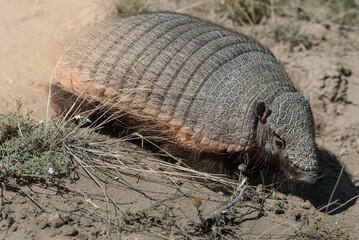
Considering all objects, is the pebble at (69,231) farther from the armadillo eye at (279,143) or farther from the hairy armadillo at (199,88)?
the armadillo eye at (279,143)

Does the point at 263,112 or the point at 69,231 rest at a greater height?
the point at 263,112

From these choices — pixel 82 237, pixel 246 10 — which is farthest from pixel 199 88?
pixel 246 10

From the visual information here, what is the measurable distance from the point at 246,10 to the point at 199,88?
3.64m

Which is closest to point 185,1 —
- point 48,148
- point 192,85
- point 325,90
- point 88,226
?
point 325,90

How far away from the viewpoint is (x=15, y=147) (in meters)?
4.29

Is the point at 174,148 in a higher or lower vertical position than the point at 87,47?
lower

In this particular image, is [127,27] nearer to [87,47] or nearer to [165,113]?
[87,47]

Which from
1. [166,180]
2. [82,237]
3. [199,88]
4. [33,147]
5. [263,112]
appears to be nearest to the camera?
[82,237]

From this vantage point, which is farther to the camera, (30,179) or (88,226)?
(30,179)

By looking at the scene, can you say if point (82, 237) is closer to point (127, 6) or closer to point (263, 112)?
point (263, 112)

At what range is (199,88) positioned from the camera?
4902 millimetres

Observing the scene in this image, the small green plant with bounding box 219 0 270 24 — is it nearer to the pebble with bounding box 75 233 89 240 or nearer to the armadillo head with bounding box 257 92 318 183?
the armadillo head with bounding box 257 92 318 183

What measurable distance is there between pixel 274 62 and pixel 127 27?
1.86m

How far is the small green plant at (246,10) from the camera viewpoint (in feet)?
25.6
